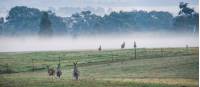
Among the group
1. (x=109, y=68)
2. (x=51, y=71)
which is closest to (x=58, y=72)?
(x=51, y=71)

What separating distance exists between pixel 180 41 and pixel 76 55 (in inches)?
78.6

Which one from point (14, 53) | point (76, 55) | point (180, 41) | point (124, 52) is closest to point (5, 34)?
point (14, 53)

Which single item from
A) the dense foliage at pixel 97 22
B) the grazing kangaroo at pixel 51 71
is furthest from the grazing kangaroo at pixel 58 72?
the dense foliage at pixel 97 22

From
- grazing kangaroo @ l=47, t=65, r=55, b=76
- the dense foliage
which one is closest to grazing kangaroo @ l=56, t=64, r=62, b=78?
grazing kangaroo @ l=47, t=65, r=55, b=76

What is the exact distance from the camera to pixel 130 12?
14.7 meters

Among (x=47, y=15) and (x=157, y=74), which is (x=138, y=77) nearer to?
(x=157, y=74)

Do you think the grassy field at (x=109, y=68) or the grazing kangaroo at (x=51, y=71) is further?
the grazing kangaroo at (x=51, y=71)

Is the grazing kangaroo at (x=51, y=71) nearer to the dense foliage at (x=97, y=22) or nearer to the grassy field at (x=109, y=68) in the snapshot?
the grassy field at (x=109, y=68)

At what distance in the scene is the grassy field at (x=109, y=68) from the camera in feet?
46.3

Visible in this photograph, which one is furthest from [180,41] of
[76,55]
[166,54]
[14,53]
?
[14,53]

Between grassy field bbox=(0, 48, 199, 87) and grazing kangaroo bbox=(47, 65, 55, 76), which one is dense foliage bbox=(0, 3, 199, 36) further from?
grazing kangaroo bbox=(47, 65, 55, 76)

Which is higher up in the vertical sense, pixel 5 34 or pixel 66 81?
pixel 5 34

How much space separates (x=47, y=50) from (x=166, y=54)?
7.49ft

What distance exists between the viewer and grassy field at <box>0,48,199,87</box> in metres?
14.1
